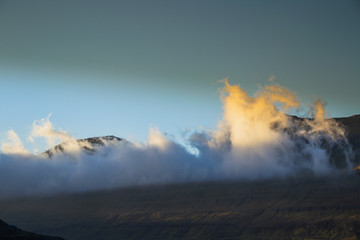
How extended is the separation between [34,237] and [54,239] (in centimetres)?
672

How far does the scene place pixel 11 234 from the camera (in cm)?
17888

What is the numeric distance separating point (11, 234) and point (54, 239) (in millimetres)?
15234

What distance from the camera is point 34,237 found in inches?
6964

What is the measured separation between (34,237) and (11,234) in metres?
8.69

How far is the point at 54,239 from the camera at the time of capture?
582 ft
